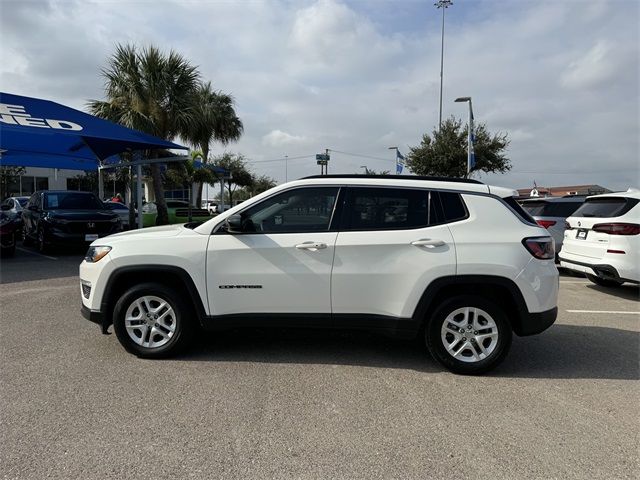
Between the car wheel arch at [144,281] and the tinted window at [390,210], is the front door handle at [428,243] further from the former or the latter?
the car wheel arch at [144,281]

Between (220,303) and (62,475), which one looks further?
(220,303)

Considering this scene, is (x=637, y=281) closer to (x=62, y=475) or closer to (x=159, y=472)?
(x=159, y=472)

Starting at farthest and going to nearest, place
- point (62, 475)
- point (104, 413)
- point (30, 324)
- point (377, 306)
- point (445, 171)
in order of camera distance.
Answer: point (445, 171) → point (30, 324) → point (377, 306) → point (104, 413) → point (62, 475)

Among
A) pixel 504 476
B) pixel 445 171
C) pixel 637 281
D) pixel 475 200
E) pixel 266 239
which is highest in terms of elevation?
pixel 445 171

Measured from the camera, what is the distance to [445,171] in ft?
98.7

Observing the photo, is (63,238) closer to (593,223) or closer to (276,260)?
(276,260)

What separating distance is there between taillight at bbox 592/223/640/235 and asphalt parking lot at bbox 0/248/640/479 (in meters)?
2.37

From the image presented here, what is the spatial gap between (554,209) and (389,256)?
7543 millimetres

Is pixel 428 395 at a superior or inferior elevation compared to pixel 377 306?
inferior

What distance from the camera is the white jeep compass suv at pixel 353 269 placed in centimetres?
427

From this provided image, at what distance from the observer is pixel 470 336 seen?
4324 millimetres

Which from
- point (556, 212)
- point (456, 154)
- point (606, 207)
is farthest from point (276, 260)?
point (456, 154)

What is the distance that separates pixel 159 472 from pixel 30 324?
160 inches

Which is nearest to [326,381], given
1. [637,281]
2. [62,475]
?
[62,475]
